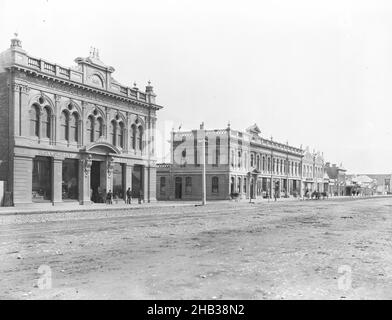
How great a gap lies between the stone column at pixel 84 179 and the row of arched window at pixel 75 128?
1.75 metres

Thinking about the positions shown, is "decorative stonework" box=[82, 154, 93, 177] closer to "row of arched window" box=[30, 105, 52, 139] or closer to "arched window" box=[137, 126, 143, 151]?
"row of arched window" box=[30, 105, 52, 139]

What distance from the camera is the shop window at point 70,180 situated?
31.0 meters

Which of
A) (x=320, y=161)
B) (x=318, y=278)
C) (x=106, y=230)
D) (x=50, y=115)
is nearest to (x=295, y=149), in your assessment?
(x=320, y=161)

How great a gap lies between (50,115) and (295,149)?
174ft

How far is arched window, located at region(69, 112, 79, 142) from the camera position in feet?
103

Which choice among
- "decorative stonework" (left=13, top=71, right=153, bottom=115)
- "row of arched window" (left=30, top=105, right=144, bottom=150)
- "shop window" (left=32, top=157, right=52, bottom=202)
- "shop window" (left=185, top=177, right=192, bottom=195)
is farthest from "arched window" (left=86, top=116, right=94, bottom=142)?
"shop window" (left=185, top=177, right=192, bottom=195)

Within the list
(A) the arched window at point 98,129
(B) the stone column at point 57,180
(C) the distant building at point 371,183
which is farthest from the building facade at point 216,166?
(C) the distant building at point 371,183

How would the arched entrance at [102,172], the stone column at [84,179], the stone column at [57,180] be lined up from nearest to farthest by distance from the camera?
the stone column at [57,180] < the stone column at [84,179] < the arched entrance at [102,172]

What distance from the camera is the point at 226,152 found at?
2050 inches

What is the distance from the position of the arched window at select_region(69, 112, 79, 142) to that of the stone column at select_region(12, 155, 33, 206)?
429 centimetres

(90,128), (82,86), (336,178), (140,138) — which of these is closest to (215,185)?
(140,138)

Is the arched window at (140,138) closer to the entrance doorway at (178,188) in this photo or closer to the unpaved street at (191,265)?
the entrance doorway at (178,188)

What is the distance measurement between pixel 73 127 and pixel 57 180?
4291 millimetres
